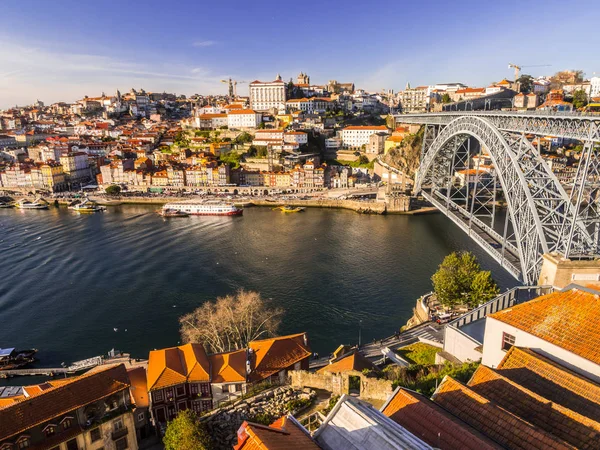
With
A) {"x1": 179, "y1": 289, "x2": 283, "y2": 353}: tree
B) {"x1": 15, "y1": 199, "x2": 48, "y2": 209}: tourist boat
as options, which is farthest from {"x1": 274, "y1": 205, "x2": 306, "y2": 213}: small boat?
{"x1": 15, "y1": 199, "x2": 48, "y2": 209}: tourist boat

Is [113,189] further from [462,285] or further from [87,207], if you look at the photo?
[462,285]

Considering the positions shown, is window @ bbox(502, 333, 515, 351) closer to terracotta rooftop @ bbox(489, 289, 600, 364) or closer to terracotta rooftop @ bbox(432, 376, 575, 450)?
terracotta rooftop @ bbox(489, 289, 600, 364)

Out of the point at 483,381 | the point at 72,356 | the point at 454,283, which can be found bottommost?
the point at 72,356

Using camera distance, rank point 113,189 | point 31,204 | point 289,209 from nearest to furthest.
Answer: point 289,209 < point 31,204 < point 113,189

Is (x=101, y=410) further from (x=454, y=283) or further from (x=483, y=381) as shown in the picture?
(x=454, y=283)

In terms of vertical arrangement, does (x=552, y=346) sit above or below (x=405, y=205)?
above

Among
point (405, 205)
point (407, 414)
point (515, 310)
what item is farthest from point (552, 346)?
point (405, 205)

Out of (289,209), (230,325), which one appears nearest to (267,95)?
(289,209)
